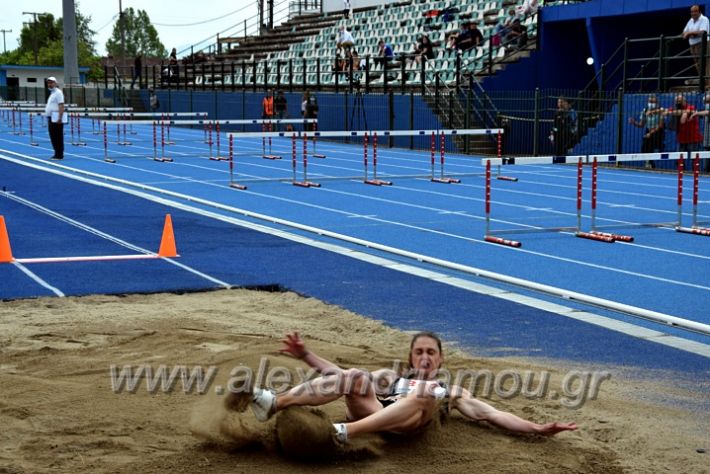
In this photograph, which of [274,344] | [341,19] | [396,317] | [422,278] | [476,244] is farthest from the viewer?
[341,19]

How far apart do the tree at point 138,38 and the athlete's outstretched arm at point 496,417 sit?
162820 mm

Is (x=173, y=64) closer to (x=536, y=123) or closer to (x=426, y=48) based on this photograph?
(x=426, y=48)

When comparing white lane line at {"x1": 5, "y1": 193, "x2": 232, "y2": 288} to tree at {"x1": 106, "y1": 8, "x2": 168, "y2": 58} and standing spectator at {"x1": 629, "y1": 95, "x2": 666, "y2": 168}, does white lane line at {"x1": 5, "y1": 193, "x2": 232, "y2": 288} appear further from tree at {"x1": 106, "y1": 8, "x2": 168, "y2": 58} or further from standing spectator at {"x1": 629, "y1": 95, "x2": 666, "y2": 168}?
tree at {"x1": 106, "y1": 8, "x2": 168, "y2": 58}

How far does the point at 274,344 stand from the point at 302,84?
37365mm

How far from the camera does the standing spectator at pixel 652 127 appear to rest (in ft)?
82.9

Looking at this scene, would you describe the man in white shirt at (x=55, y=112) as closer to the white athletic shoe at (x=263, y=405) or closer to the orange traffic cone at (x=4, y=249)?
the orange traffic cone at (x=4, y=249)

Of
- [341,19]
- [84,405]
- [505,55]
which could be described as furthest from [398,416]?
[341,19]

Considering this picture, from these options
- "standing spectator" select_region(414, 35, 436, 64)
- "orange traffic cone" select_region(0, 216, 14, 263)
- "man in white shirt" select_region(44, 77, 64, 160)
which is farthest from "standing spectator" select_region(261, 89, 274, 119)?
"orange traffic cone" select_region(0, 216, 14, 263)

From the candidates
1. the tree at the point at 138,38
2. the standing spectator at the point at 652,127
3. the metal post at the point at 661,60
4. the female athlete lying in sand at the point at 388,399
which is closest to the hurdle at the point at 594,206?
the female athlete lying in sand at the point at 388,399

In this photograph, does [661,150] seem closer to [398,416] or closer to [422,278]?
[422,278]

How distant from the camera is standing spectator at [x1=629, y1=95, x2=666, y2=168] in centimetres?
2527

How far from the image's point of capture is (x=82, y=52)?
129 meters

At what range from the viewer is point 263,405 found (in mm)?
5629

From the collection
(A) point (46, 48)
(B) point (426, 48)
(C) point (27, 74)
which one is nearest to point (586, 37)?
(B) point (426, 48)
